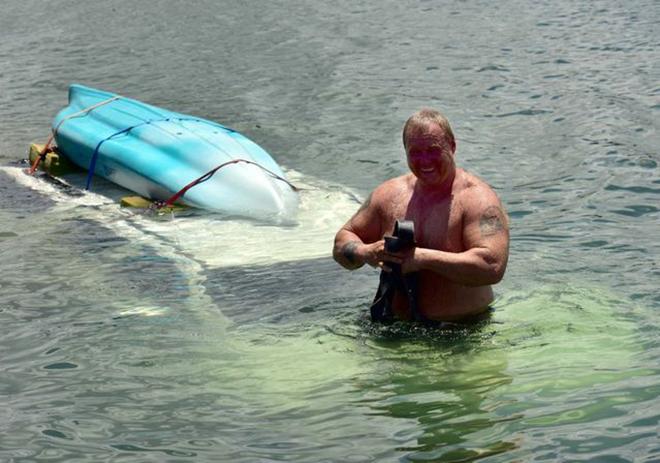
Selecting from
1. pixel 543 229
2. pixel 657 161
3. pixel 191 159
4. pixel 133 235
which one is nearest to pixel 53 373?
pixel 133 235

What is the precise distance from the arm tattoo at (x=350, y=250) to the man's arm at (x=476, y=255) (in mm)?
269

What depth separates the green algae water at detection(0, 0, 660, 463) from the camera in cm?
616

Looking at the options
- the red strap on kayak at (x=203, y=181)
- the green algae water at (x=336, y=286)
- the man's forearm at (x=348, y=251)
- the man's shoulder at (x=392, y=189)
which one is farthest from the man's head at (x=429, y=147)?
the red strap on kayak at (x=203, y=181)

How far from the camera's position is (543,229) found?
10680 mm

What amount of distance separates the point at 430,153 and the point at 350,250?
28.2 inches

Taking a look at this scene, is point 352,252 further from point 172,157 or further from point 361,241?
point 172,157

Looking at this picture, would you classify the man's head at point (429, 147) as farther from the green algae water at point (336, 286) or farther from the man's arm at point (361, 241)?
the green algae water at point (336, 286)

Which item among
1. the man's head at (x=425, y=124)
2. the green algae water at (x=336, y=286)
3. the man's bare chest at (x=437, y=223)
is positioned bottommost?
the green algae water at (x=336, y=286)

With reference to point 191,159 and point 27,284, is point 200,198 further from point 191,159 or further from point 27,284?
point 27,284

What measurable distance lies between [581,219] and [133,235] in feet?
13.4

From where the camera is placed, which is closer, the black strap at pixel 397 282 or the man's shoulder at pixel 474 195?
the black strap at pixel 397 282

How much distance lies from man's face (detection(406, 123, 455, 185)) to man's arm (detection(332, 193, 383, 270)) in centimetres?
43

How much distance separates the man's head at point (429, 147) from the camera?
269 inches

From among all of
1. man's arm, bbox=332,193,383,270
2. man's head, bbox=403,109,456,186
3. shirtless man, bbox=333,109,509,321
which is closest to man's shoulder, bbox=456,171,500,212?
shirtless man, bbox=333,109,509,321
